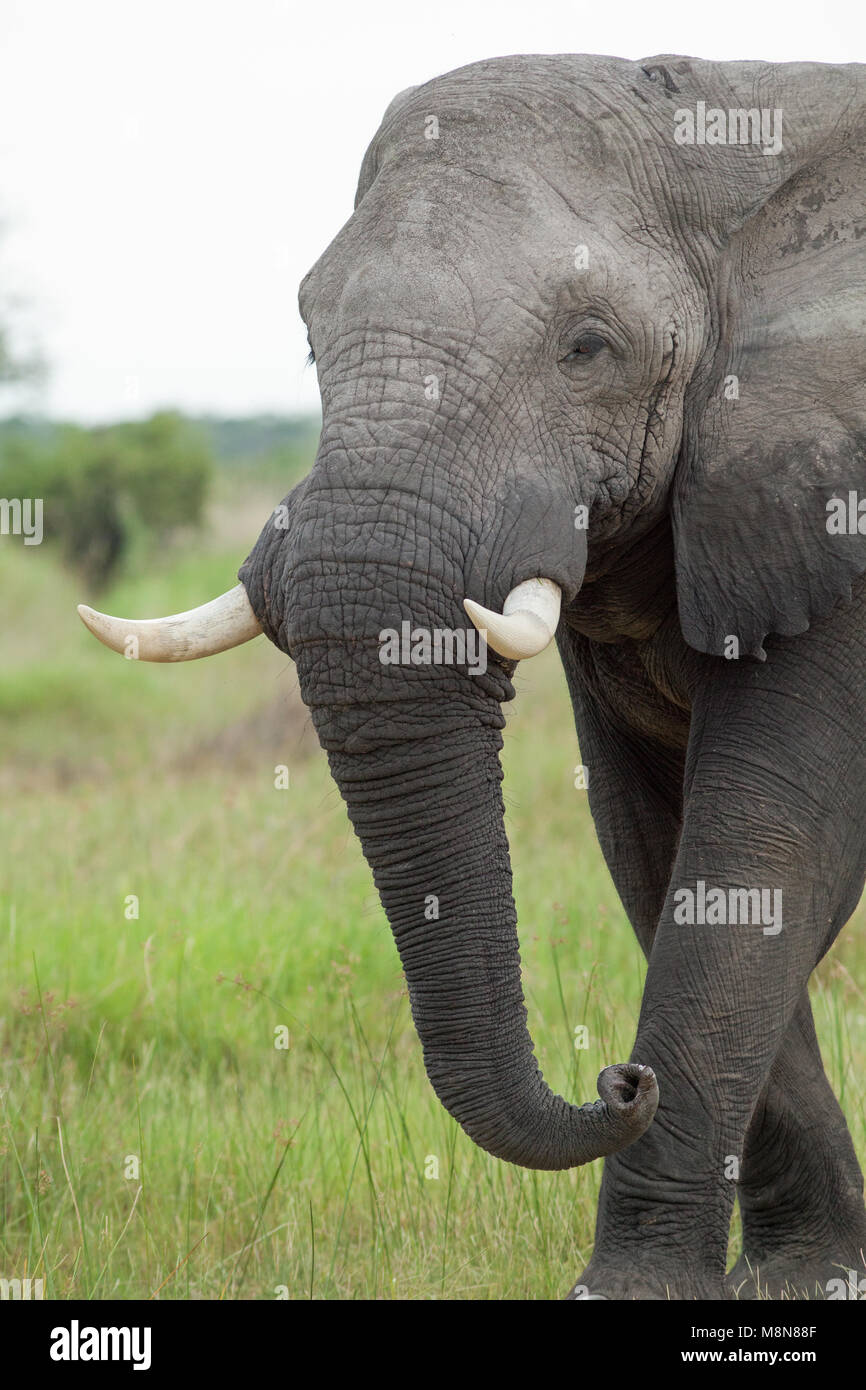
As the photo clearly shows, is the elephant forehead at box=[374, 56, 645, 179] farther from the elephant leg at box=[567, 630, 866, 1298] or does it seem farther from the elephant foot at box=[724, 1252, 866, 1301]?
the elephant foot at box=[724, 1252, 866, 1301]

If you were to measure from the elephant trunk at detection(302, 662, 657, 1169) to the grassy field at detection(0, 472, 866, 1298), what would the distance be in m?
1.05

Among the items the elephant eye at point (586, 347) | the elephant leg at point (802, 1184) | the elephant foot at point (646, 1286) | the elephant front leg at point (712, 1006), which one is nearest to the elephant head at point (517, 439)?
the elephant eye at point (586, 347)

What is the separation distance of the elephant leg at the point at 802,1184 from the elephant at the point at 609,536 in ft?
2.27

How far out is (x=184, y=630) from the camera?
3.41 metres

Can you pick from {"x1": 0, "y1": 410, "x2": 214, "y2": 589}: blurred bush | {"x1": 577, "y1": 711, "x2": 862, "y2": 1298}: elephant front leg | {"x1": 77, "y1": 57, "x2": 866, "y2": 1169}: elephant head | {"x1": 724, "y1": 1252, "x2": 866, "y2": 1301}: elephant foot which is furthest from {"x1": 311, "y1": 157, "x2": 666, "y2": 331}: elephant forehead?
{"x1": 0, "y1": 410, "x2": 214, "y2": 589}: blurred bush

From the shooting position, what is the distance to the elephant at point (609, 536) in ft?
10.6

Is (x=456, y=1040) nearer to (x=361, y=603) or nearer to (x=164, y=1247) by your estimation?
(x=361, y=603)

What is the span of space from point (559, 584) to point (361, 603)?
409 mm

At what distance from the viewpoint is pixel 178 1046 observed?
6168 mm

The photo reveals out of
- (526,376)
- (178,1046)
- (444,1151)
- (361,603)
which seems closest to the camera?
(361,603)

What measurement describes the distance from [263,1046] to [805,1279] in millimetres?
2369

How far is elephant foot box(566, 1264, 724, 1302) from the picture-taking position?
362cm

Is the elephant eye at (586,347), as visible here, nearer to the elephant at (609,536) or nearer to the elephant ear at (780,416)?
the elephant at (609,536)

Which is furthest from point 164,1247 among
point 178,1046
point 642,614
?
point 642,614
